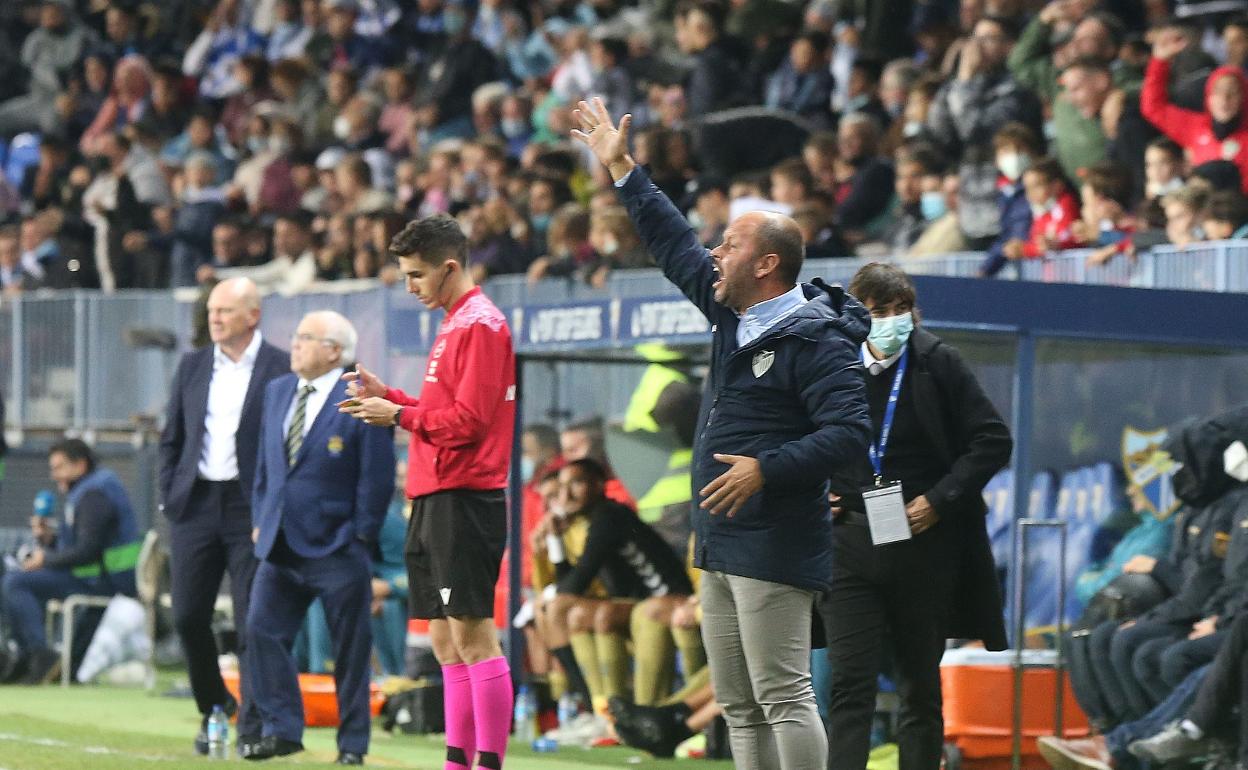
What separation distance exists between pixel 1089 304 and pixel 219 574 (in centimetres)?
395

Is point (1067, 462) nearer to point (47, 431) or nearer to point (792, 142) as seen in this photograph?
point (792, 142)

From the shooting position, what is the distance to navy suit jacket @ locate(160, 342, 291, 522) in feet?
32.8

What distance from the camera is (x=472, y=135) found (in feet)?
65.9

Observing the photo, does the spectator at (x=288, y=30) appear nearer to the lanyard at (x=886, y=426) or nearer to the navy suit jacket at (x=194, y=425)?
the navy suit jacket at (x=194, y=425)

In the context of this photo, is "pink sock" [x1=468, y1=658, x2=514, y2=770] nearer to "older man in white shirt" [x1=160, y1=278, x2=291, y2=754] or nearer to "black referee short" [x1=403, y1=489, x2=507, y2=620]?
"black referee short" [x1=403, y1=489, x2=507, y2=620]

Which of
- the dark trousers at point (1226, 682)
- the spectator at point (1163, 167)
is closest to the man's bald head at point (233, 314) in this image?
the dark trousers at point (1226, 682)

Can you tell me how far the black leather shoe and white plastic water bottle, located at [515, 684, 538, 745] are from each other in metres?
2.12

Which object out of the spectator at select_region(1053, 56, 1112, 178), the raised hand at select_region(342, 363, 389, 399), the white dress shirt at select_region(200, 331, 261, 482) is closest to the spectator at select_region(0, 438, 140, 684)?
the white dress shirt at select_region(200, 331, 261, 482)

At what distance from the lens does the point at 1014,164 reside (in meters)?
13.3

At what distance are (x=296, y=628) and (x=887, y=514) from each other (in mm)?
A: 3233

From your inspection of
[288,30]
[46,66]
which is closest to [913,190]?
[288,30]

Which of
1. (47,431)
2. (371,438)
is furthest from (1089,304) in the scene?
(47,431)

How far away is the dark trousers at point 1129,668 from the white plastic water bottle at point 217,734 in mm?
3757

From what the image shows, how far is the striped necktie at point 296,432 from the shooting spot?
31.6 feet
